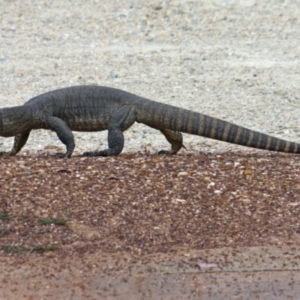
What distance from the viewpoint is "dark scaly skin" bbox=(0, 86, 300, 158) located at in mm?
8844

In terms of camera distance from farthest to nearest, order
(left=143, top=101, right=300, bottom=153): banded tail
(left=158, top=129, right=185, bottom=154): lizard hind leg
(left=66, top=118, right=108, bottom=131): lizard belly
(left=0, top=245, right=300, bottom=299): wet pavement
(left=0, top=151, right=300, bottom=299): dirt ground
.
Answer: (left=158, top=129, right=185, bottom=154): lizard hind leg
(left=66, top=118, right=108, bottom=131): lizard belly
(left=143, top=101, right=300, bottom=153): banded tail
(left=0, top=151, right=300, bottom=299): dirt ground
(left=0, top=245, right=300, bottom=299): wet pavement

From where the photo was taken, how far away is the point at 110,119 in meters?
9.13

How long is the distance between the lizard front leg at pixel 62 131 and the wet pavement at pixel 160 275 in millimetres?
2564

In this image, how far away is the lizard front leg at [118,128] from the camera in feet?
29.2

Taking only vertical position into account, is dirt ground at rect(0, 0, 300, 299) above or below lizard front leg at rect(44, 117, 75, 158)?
above


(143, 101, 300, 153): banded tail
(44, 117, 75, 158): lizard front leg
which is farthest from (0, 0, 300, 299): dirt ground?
(44, 117, 75, 158): lizard front leg

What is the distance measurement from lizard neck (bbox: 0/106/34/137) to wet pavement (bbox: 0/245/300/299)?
9.28 feet

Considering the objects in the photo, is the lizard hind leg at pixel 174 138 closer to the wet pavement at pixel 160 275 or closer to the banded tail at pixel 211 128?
the banded tail at pixel 211 128

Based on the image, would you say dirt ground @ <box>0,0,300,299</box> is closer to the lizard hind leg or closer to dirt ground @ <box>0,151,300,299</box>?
dirt ground @ <box>0,151,300,299</box>

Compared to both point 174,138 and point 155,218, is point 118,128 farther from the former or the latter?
point 155,218

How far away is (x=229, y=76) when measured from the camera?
14.6 meters

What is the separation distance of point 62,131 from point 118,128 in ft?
1.66

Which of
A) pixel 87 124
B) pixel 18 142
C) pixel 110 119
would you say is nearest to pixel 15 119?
pixel 18 142

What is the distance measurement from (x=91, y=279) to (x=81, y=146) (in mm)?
5069
